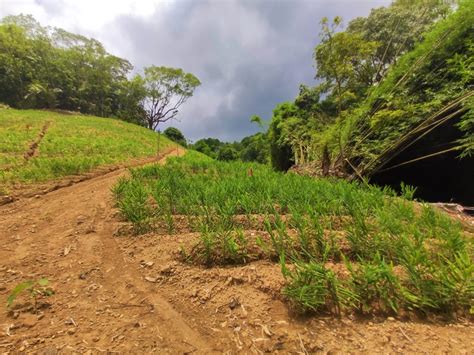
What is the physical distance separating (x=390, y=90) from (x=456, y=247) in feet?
22.9

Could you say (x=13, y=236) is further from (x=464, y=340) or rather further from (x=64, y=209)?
(x=464, y=340)

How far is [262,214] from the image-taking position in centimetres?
349

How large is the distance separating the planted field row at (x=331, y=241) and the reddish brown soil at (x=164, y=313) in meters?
0.15

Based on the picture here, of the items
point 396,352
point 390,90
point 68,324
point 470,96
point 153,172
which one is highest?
point 390,90

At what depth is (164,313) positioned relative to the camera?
1893 mm

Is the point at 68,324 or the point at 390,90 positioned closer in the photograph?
the point at 68,324

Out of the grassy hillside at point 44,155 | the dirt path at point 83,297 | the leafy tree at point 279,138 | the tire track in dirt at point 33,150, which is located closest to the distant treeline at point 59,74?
the grassy hillside at point 44,155

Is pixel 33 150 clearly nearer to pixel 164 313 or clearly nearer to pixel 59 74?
pixel 164 313

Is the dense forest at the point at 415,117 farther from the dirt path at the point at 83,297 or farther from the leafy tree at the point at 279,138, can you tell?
the dirt path at the point at 83,297

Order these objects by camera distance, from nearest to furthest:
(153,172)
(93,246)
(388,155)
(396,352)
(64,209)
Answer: (396,352) < (93,246) < (64,209) < (153,172) < (388,155)

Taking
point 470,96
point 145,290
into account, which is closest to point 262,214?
point 145,290

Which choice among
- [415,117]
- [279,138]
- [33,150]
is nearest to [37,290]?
[415,117]

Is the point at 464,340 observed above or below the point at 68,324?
above

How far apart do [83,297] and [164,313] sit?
0.80 metres
